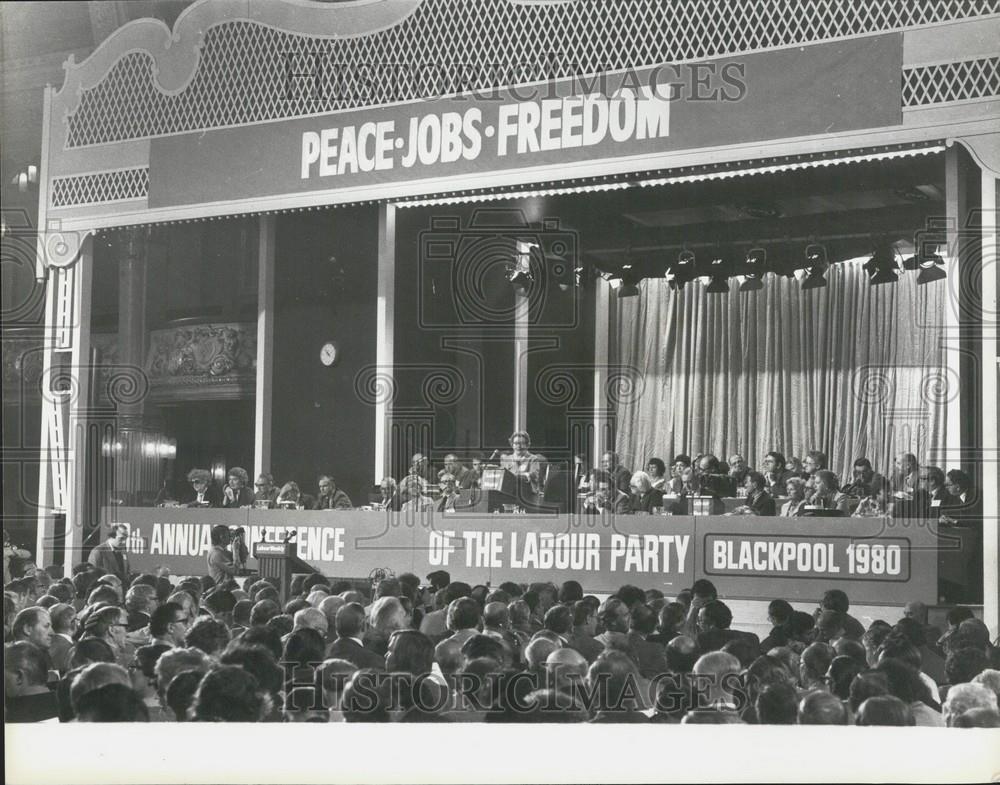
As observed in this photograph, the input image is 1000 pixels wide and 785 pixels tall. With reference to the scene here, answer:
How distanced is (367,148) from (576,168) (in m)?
1.61

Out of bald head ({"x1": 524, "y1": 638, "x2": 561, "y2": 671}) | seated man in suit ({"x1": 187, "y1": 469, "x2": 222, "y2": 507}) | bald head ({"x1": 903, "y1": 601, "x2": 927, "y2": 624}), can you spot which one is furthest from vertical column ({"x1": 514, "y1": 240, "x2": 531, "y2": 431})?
bald head ({"x1": 524, "y1": 638, "x2": 561, "y2": 671})

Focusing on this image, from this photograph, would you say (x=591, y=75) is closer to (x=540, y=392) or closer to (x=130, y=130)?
(x=130, y=130)

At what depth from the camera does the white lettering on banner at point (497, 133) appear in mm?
7699

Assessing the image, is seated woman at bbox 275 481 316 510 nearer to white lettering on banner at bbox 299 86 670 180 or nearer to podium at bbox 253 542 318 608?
podium at bbox 253 542 318 608

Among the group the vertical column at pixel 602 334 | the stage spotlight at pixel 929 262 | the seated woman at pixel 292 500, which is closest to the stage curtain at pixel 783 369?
the vertical column at pixel 602 334

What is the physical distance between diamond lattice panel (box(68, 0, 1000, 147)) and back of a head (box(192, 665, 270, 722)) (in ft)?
15.5

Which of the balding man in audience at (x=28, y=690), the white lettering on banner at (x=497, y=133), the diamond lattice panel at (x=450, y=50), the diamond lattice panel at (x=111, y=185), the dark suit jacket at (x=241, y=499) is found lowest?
the balding man in audience at (x=28, y=690)

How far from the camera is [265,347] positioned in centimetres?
1095

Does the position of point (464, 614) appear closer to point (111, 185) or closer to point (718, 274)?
point (111, 185)

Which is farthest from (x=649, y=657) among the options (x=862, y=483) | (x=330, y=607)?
(x=862, y=483)

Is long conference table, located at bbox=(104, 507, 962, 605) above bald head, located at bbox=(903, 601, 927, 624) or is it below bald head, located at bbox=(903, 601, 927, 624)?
above

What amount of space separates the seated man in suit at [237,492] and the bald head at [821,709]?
589 centimetres

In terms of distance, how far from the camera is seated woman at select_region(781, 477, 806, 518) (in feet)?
29.8

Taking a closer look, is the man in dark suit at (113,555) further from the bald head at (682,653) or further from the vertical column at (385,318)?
the bald head at (682,653)
